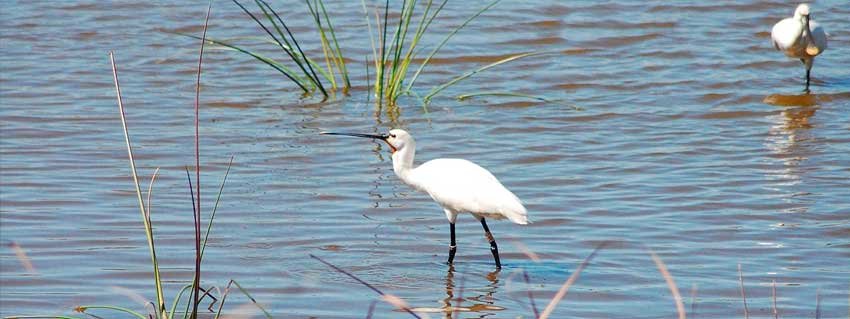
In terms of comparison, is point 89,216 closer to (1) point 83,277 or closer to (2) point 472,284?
(1) point 83,277

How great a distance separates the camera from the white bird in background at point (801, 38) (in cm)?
984

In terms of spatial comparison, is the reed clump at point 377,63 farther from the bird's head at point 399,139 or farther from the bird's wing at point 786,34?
the bird's head at point 399,139

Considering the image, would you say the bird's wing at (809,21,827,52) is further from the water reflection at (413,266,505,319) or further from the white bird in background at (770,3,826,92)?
the water reflection at (413,266,505,319)

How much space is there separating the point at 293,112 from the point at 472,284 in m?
3.78

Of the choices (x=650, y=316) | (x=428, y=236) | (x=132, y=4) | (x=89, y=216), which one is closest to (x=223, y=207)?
(x=89, y=216)

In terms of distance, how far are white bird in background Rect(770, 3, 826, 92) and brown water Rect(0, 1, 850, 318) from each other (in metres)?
0.20

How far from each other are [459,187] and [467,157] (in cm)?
233

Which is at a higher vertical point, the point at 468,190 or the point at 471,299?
the point at 468,190

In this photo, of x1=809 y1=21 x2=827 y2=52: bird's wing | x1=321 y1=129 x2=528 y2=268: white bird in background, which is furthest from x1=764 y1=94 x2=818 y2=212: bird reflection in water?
x1=321 y1=129 x2=528 y2=268: white bird in background

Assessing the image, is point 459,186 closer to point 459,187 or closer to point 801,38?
point 459,187

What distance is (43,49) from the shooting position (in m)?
10.9

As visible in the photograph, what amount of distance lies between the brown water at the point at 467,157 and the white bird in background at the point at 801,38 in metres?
0.20

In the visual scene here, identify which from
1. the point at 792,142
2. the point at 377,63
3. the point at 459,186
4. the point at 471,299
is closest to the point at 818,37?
the point at 792,142

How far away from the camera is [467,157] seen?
761 cm
